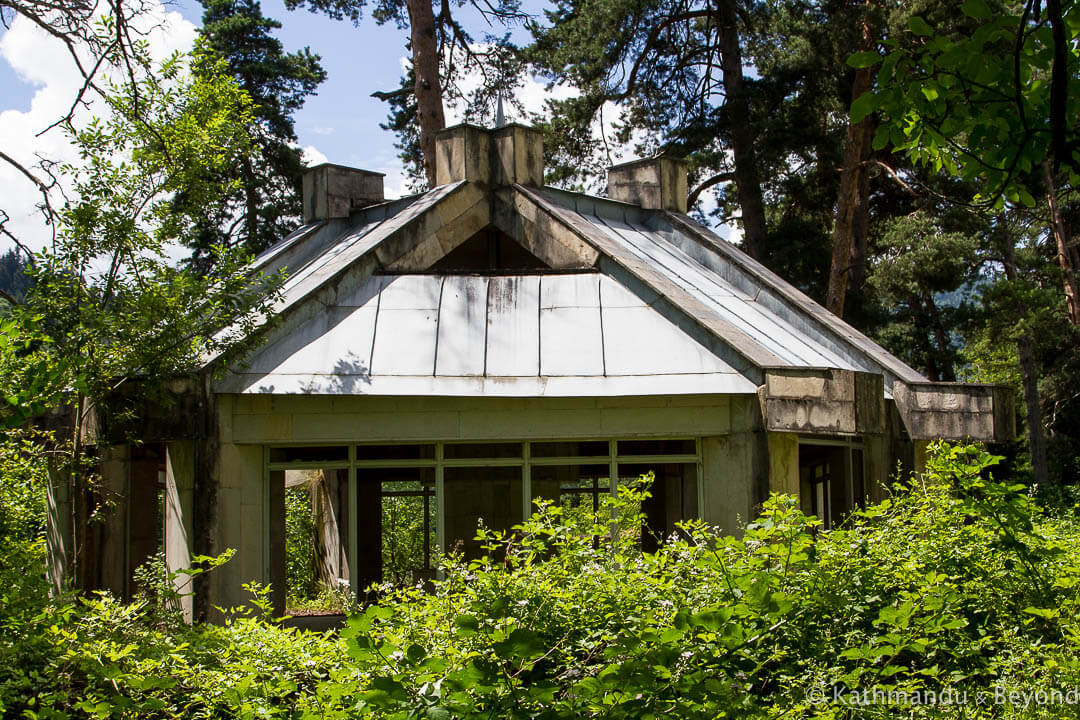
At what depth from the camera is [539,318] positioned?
1329 centimetres

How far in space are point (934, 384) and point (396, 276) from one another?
6597 millimetres

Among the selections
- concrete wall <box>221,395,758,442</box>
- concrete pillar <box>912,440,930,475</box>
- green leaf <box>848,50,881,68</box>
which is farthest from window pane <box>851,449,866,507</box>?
green leaf <box>848,50,881,68</box>

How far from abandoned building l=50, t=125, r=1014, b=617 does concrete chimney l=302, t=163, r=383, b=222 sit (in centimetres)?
152

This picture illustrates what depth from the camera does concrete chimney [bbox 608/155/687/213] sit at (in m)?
18.0

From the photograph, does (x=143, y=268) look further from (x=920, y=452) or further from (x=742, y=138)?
(x=742, y=138)

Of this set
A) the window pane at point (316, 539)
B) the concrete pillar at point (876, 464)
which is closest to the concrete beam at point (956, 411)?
the concrete pillar at point (876, 464)

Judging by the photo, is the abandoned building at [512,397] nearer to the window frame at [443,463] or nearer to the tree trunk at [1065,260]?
the window frame at [443,463]

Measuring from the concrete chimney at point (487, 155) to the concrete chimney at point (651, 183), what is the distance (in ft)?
7.93

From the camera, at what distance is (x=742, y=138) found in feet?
85.6

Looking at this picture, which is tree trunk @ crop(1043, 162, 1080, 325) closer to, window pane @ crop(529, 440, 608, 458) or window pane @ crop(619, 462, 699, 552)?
window pane @ crop(619, 462, 699, 552)

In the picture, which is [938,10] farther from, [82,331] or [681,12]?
[82,331]

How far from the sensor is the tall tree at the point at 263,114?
31125 millimetres

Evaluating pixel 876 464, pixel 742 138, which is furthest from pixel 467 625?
pixel 742 138

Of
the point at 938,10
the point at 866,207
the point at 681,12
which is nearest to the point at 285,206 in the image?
the point at 681,12
